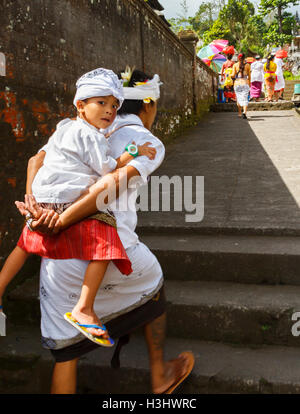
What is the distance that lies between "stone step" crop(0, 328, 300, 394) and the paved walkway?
1.08 m

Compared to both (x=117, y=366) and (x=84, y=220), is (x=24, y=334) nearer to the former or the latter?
(x=117, y=366)

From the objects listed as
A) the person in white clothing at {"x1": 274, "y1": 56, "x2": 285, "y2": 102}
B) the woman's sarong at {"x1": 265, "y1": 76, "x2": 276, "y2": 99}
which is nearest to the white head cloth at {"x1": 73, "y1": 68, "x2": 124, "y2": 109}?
the woman's sarong at {"x1": 265, "y1": 76, "x2": 276, "y2": 99}

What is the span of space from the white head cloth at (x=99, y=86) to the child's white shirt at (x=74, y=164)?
5.3 inches

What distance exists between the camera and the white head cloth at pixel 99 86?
1.71 metres

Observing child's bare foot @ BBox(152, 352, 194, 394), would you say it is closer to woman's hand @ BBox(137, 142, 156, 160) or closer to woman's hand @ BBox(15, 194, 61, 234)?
woman's hand @ BBox(15, 194, 61, 234)

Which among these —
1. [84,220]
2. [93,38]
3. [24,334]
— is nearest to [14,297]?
[24,334]

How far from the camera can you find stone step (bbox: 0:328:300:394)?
207 centimetres

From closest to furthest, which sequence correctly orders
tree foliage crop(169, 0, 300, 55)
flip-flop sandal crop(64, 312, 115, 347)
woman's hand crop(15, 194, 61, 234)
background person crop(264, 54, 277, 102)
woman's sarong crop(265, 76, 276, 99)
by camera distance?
flip-flop sandal crop(64, 312, 115, 347) → woman's hand crop(15, 194, 61, 234) → background person crop(264, 54, 277, 102) → woman's sarong crop(265, 76, 276, 99) → tree foliage crop(169, 0, 300, 55)

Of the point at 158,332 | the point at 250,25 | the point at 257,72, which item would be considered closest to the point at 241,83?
the point at 257,72

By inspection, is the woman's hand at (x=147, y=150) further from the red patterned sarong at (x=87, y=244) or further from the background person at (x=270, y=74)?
the background person at (x=270, y=74)

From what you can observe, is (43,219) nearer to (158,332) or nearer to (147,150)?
(147,150)

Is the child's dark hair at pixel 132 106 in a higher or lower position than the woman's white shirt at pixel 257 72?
lower

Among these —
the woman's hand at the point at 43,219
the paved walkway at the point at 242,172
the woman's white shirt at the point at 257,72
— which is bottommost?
the paved walkway at the point at 242,172

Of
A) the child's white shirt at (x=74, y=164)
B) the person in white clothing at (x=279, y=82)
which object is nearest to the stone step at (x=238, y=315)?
the child's white shirt at (x=74, y=164)
